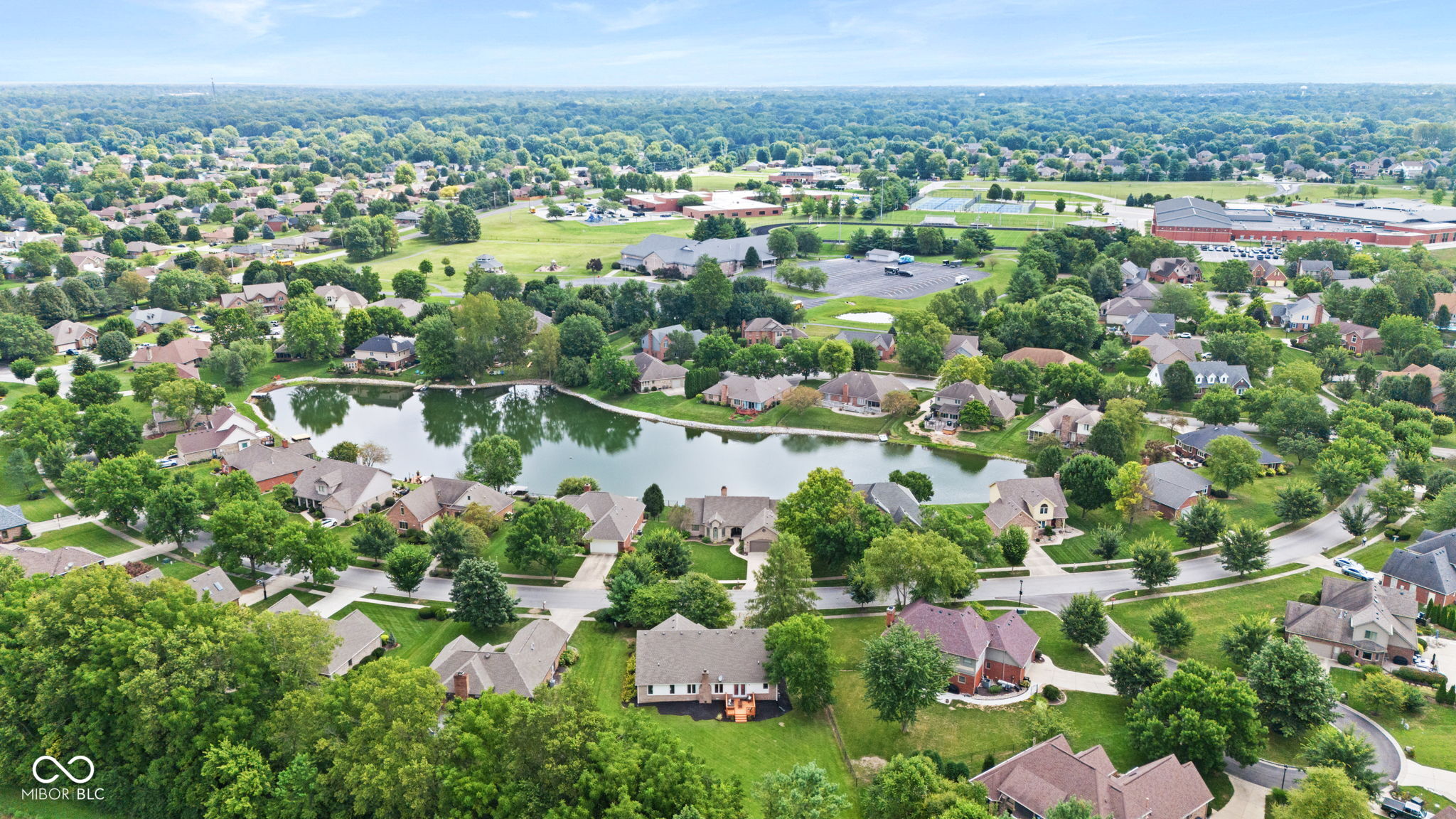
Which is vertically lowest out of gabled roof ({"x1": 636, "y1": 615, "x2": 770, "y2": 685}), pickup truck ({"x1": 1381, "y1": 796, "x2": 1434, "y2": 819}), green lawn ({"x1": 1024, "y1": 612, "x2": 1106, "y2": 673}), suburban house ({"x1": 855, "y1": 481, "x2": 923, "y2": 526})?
green lawn ({"x1": 1024, "y1": 612, "x2": 1106, "y2": 673})

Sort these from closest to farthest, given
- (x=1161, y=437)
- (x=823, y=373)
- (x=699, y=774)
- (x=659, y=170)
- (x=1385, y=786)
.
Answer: (x=699, y=774)
(x=1385, y=786)
(x=1161, y=437)
(x=823, y=373)
(x=659, y=170)

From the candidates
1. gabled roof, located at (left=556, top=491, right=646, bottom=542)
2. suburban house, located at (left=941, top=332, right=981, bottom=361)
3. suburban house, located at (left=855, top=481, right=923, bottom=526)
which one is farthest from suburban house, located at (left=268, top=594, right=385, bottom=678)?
suburban house, located at (left=941, top=332, right=981, bottom=361)

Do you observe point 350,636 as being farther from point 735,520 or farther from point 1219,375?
point 1219,375

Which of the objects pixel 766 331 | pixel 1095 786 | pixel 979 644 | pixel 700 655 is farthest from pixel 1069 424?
pixel 1095 786

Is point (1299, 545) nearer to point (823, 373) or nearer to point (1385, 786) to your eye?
point (1385, 786)

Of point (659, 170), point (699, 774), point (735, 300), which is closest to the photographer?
point (699, 774)

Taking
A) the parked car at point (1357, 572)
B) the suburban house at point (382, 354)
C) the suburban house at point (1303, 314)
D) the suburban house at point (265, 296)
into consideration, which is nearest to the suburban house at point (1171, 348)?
the suburban house at point (1303, 314)

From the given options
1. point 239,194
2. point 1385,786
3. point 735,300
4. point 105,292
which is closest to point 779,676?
point 1385,786

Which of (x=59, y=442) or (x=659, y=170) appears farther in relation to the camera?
(x=659, y=170)

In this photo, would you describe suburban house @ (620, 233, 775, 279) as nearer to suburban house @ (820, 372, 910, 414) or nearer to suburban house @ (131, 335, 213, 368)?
suburban house @ (820, 372, 910, 414)
